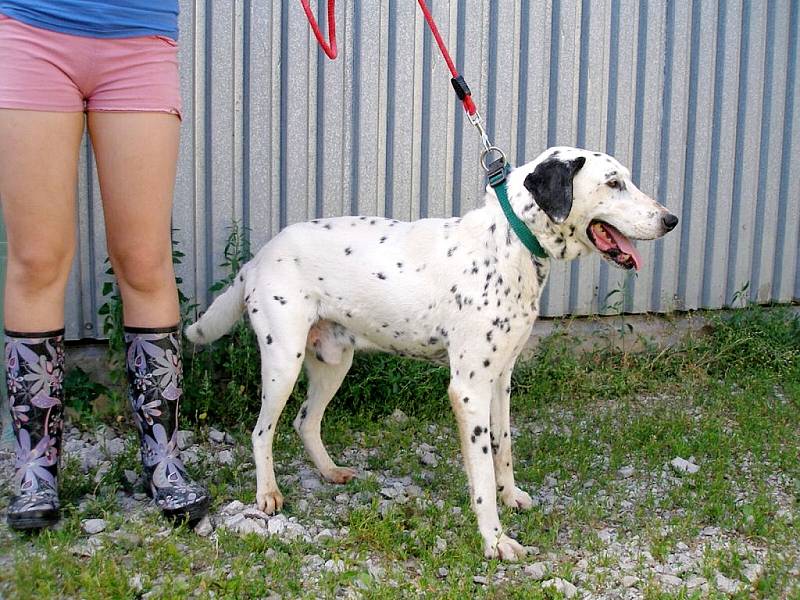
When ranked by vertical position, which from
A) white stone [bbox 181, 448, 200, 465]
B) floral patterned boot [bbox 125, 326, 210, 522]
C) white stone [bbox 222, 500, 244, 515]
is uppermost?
floral patterned boot [bbox 125, 326, 210, 522]

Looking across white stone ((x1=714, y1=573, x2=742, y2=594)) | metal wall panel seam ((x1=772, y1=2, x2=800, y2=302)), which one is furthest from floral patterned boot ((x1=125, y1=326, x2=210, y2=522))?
metal wall panel seam ((x1=772, y1=2, x2=800, y2=302))

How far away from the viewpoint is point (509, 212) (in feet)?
11.2

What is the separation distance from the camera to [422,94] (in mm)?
5281

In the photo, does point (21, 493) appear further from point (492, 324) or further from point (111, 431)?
point (492, 324)

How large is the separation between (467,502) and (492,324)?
0.82 metres

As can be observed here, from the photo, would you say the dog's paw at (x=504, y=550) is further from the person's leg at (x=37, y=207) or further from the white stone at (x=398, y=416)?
the person's leg at (x=37, y=207)

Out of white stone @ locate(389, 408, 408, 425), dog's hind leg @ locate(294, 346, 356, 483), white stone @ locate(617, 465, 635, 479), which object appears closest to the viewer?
dog's hind leg @ locate(294, 346, 356, 483)

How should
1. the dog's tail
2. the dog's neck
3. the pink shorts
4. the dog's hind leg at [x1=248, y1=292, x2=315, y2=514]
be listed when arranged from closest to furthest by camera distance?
the pink shorts < the dog's neck < the dog's hind leg at [x1=248, y1=292, x2=315, y2=514] < the dog's tail

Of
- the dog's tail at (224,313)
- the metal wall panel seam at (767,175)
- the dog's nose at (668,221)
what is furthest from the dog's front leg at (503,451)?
the metal wall panel seam at (767,175)

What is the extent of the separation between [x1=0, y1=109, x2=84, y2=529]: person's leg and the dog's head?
5.35 ft

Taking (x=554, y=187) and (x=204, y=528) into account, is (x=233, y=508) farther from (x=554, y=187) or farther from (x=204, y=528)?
(x=554, y=187)

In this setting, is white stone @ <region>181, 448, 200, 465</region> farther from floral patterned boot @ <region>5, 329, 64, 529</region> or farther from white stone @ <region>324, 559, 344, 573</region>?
white stone @ <region>324, 559, 344, 573</region>

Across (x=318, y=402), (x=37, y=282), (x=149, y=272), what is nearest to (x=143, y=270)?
(x=149, y=272)

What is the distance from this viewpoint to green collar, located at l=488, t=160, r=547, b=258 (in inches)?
134
